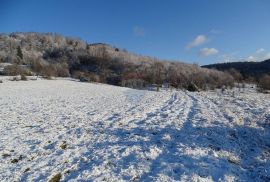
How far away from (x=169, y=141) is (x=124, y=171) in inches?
138

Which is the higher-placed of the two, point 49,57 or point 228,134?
point 49,57

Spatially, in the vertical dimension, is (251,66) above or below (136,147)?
above

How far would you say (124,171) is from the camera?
857 cm

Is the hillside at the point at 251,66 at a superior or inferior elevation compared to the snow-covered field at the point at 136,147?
superior

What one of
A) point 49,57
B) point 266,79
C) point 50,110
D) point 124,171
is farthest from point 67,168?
point 49,57

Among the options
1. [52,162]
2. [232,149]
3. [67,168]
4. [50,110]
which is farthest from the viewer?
[50,110]

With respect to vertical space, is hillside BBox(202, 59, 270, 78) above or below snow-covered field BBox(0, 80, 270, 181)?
above

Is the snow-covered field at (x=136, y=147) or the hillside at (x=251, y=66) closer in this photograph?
the snow-covered field at (x=136, y=147)

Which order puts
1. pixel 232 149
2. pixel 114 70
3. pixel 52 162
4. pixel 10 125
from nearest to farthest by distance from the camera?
pixel 52 162 → pixel 232 149 → pixel 10 125 → pixel 114 70

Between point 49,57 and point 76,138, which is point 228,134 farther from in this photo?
point 49,57

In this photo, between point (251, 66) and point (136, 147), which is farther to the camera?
point (251, 66)

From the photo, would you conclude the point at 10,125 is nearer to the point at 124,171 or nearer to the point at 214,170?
the point at 124,171

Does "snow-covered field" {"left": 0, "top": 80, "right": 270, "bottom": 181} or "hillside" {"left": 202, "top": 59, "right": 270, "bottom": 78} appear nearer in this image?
"snow-covered field" {"left": 0, "top": 80, "right": 270, "bottom": 181}

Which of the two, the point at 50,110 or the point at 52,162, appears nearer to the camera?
the point at 52,162
